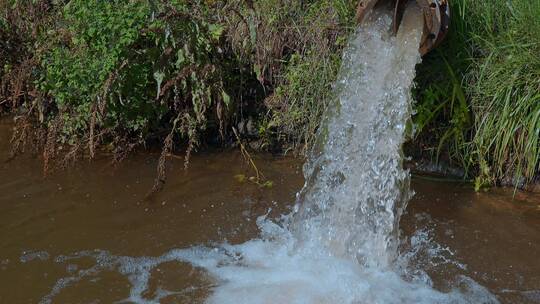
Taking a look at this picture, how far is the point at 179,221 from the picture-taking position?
15.2 ft

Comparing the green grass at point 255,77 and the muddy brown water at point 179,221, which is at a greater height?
the green grass at point 255,77

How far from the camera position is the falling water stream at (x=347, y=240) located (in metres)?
3.92

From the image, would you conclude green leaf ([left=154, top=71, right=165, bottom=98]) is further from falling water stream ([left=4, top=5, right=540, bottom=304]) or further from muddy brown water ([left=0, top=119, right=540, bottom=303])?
falling water stream ([left=4, top=5, right=540, bottom=304])

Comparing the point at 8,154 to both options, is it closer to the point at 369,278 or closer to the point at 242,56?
the point at 242,56

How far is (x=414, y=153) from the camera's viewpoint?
5.27 metres

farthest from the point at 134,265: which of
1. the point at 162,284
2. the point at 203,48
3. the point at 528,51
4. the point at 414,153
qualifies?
the point at 528,51

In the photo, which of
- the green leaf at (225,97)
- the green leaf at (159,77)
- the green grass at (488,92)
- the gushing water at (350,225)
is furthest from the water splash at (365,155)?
the green leaf at (159,77)

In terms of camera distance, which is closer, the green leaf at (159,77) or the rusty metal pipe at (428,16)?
the rusty metal pipe at (428,16)

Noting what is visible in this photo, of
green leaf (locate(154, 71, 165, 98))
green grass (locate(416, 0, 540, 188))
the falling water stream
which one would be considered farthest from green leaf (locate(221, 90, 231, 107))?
green grass (locate(416, 0, 540, 188))

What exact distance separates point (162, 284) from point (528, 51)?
272 centimetres

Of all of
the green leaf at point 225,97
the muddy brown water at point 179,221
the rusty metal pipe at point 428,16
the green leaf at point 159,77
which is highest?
the rusty metal pipe at point 428,16

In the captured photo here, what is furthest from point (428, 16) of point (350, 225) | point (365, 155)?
point (350, 225)

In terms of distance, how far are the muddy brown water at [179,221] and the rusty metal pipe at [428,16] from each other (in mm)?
962

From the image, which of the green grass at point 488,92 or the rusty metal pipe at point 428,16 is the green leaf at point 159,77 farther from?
the green grass at point 488,92
